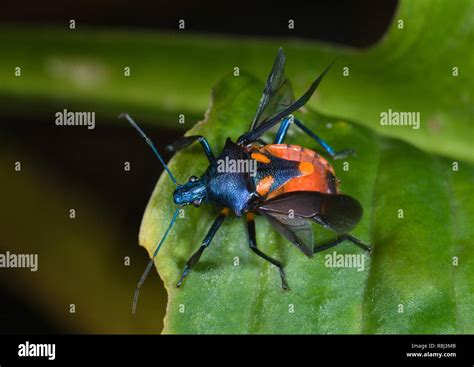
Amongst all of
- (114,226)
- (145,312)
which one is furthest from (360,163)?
(114,226)

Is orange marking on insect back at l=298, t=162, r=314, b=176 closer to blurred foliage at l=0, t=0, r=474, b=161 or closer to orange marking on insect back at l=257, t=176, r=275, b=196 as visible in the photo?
orange marking on insect back at l=257, t=176, r=275, b=196

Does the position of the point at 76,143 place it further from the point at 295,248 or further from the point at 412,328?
the point at 412,328

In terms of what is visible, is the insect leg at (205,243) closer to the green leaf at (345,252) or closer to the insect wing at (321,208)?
the green leaf at (345,252)

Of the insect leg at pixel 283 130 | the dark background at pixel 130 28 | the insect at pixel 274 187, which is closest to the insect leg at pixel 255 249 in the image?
the insect at pixel 274 187

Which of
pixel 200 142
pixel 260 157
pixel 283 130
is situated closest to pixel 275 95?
pixel 283 130

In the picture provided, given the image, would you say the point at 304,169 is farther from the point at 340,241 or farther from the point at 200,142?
the point at 200,142

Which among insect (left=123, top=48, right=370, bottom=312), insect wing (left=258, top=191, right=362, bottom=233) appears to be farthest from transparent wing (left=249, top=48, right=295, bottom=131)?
insect wing (left=258, top=191, right=362, bottom=233)
